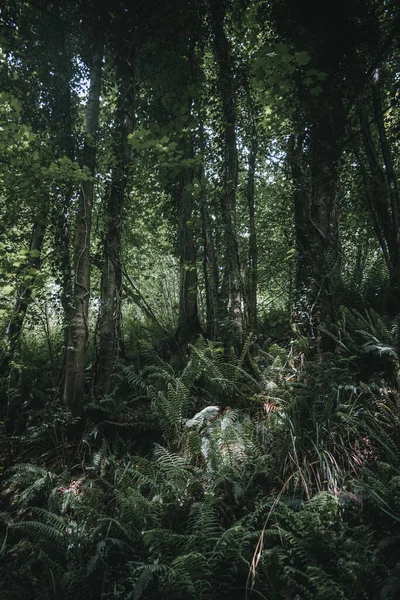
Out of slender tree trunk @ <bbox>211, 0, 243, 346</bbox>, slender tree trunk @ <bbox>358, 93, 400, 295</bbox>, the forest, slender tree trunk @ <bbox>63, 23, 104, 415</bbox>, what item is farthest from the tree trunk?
slender tree trunk @ <bbox>358, 93, 400, 295</bbox>

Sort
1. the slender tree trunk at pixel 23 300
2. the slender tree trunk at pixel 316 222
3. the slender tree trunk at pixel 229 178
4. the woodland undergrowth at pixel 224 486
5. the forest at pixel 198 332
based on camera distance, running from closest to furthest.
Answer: the woodland undergrowth at pixel 224 486 → the forest at pixel 198 332 → the slender tree trunk at pixel 316 222 → the slender tree trunk at pixel 23 300 → the slender tree trunk at pixel 229 178

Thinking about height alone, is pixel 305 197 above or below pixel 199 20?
below

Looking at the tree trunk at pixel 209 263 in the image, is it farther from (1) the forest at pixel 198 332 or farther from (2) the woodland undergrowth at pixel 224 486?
(2) the woodland undergrowth at pixel 224 486

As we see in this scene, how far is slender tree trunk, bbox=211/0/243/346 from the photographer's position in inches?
180

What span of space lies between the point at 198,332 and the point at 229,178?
244 cm

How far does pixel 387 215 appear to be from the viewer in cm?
531

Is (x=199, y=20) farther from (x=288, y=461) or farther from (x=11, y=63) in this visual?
(x=288, y=461)

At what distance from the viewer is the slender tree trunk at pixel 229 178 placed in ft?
15.0

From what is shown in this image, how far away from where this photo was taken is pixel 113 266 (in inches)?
181

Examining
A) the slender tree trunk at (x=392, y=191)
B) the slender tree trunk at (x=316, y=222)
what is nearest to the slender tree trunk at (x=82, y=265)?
the slender tree trunk at (x=316, y=222)

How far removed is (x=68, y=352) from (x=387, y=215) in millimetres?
4937

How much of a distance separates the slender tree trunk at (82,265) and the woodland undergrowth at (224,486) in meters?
0.29

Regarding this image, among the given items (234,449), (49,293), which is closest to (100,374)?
(49,293)

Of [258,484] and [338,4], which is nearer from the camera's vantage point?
[258,484]
